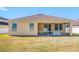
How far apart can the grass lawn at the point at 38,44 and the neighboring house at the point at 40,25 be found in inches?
5.1

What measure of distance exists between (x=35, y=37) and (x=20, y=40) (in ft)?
1.17

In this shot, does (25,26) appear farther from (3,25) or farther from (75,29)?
(75,29)

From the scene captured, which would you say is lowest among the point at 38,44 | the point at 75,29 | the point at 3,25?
the point at 38,44

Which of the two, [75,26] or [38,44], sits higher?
[75,26]

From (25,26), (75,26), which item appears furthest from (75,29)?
(25,26)

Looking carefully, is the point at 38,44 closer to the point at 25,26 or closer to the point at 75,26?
the point at 25,26

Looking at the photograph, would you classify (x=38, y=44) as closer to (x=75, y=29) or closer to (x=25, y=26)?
(x=25, y=26)

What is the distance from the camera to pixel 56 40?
5.04 metres

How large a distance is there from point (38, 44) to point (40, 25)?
0.45m

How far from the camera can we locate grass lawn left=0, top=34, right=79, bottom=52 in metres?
4.94

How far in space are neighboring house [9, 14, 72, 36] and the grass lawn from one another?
130 mm

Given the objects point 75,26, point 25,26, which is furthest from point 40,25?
point 75,26

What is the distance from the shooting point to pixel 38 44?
499 centimetres
